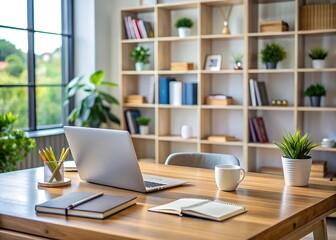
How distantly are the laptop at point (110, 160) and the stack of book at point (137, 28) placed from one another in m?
3.11

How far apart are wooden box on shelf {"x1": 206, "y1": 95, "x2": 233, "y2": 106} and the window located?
1649 mm

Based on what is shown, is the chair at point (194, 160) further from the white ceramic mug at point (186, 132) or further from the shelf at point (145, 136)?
the shelf at point (145, 136)

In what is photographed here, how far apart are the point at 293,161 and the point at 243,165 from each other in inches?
105

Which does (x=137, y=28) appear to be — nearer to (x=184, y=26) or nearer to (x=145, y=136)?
(x=184, y=26)

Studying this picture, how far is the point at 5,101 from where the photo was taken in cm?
507

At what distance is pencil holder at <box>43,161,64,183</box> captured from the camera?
248 centimetres

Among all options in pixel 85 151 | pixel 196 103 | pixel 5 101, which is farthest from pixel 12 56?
pixel 85 151

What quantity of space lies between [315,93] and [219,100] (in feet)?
2.96

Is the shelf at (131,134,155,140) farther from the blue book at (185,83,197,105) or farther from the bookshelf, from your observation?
the blue book at (185,83,197,105)

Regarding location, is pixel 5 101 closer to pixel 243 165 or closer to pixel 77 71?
pixel 77 71

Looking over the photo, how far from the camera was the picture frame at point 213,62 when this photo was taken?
5125mm

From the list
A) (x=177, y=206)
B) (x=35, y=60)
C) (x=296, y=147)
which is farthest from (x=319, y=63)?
(x=177, y=206)

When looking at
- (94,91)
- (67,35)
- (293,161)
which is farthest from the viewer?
(67,35)

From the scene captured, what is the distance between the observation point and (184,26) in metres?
5.22
